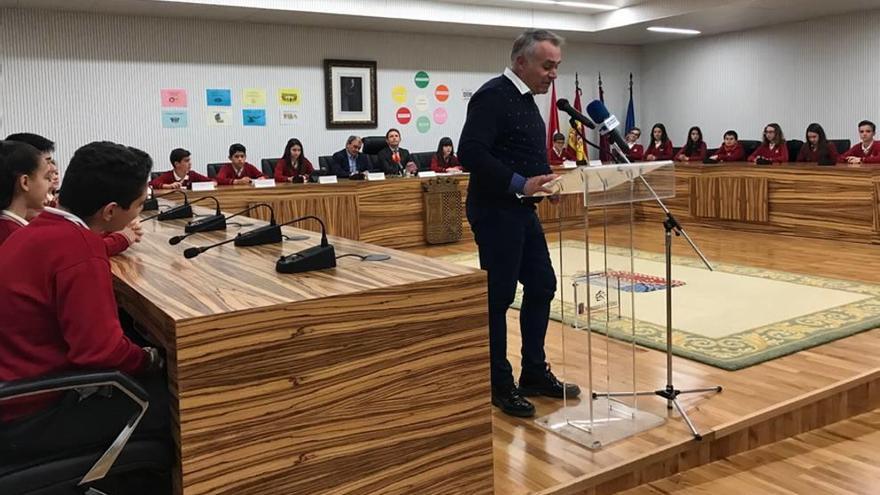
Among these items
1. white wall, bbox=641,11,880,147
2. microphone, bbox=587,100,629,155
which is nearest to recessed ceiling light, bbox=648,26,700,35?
white wall, bbox=641,11,880,147

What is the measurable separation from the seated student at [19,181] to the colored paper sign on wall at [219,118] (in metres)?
5.96

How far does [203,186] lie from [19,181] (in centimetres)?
420

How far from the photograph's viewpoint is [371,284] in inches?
68.3

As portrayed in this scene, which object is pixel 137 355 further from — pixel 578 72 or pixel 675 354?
pixel 578 72

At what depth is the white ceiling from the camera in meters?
6.99

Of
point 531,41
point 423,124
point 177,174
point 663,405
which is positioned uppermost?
point 423,124

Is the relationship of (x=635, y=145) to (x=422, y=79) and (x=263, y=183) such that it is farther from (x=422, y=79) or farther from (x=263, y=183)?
(x=263, y=183)

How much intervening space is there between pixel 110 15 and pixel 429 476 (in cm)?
690

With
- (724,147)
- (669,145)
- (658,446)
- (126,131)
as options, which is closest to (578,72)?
(669,145)

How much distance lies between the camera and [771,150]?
8.09 metres

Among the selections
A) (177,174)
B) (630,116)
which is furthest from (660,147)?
(177,174)

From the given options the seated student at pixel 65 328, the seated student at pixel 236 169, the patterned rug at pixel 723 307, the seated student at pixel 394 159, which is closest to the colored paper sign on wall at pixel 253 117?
the seated student at pixel 236 169

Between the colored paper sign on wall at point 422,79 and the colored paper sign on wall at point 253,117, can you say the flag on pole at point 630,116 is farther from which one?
the colored paper sign on wall at point 253,117

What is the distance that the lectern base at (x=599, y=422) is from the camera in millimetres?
2479
